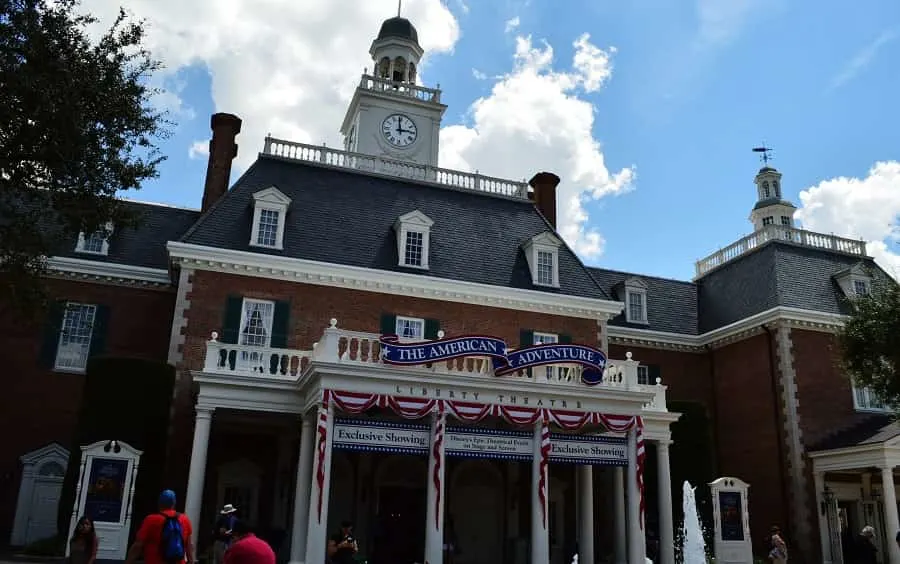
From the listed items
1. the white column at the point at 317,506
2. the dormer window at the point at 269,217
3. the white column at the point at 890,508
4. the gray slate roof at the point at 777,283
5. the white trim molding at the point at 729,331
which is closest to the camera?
the white column at the point at 317,506

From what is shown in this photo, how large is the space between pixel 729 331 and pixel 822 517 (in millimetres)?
8061

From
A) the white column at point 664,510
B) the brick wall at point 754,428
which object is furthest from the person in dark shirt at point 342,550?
A: the brick wall at point 754,428

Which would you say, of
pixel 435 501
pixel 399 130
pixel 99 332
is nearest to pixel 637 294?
pixel 399 130

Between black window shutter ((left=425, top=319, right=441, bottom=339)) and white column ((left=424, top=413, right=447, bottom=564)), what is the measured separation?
20.5 feet

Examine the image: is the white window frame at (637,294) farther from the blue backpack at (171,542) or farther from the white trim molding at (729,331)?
the blue backpack at (171,542)

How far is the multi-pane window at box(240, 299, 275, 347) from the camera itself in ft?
78.6

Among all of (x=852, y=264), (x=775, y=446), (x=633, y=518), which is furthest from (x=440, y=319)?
(x=852, y=264)

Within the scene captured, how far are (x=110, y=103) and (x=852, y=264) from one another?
3098 centimetres

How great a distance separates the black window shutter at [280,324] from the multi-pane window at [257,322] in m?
0.12

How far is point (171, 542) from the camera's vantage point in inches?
364

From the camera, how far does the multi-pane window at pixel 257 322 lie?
78.6ft

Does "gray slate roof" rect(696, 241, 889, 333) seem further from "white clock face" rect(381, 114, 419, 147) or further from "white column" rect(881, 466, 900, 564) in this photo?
"white clock face" rect(381, 114, 419, 147)

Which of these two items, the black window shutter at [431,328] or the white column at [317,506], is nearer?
the white column at [317,506]

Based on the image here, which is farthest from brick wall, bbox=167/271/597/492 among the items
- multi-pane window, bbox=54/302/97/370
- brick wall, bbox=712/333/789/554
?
brick wall, bbox=712/333/789/554
